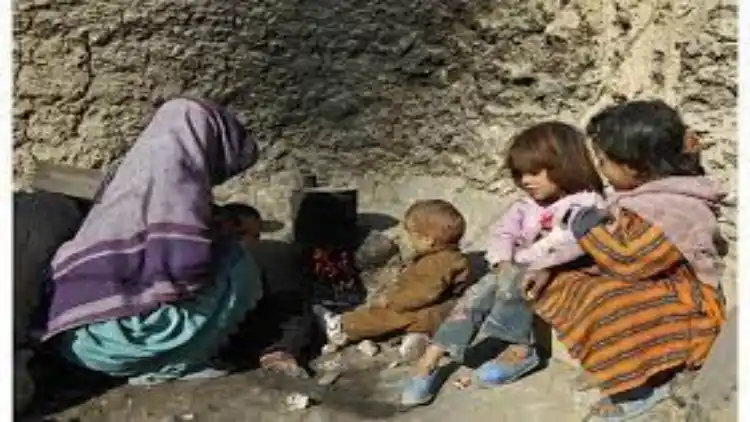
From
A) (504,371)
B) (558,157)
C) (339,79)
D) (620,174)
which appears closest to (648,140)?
(620,174)

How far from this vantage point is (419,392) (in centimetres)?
387

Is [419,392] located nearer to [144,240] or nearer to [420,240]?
[420,240]

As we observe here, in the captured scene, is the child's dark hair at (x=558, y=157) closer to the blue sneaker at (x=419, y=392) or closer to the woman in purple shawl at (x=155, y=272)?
the blue sneaker at (x=419, y=392)

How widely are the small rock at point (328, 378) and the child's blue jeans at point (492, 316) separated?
0.35m

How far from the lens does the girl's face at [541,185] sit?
12.8 feet

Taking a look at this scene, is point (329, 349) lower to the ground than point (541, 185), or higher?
lower

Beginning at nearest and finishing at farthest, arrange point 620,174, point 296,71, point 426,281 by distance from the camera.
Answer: point 620,174
point 426,281
point 296,71

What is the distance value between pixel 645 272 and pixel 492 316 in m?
Answer: 0.52

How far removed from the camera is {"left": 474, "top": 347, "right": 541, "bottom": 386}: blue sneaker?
3920mm

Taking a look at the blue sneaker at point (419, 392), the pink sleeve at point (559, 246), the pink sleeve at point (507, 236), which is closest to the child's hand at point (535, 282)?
the pink sleeve at point (559, 246)

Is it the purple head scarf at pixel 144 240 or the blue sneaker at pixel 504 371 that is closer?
the purple head scarf at pixel 144 240

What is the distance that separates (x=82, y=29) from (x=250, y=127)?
2.28 feet

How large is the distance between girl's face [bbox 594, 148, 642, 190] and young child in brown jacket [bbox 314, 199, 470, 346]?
0.61 m

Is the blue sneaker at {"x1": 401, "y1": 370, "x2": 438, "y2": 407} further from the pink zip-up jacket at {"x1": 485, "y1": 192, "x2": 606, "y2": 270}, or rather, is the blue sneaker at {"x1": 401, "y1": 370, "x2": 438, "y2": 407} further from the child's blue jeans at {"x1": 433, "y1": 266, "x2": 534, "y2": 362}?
the pink zip-up jacket at {"x1": 485, "y1": 192, "x2": 606, "y2": 270}
